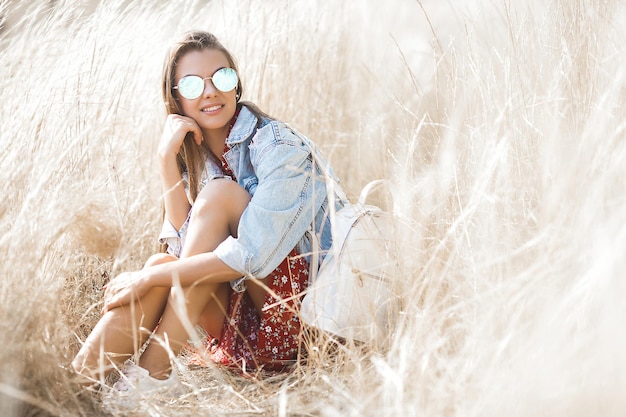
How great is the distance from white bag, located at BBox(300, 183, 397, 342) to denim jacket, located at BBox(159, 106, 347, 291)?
0.07 metres

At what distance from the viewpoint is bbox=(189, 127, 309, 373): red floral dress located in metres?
2.13

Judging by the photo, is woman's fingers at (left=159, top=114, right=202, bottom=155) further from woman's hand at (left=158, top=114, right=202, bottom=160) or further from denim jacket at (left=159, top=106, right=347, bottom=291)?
denim jacket at (left=159, top=106, right=347, bottom=291)

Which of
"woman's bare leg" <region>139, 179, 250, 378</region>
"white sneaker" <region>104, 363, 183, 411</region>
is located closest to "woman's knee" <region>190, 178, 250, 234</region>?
"woman's bare leg" <region>139, 179, 250, 378</region>

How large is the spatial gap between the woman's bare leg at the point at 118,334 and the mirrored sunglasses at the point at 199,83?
1.97 ft

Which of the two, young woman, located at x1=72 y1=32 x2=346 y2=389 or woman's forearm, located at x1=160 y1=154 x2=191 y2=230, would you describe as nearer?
young woman, located at x1=72 y1=32 x2=346 y2=389

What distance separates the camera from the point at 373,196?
3.18m

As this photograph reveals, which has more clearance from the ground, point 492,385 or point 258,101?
point 258,101

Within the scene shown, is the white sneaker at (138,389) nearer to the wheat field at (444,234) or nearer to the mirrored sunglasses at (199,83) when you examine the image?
the wheat field at (444,234)

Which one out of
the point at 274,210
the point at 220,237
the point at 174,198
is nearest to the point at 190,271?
the point at 220,237

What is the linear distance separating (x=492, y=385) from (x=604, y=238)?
1.20 feet

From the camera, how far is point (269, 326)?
214 cm

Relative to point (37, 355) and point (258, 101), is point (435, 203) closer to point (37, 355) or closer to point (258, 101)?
point (37, 355)

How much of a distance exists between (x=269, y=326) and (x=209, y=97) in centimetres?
70

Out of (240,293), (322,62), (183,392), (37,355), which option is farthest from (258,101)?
(37,355)
